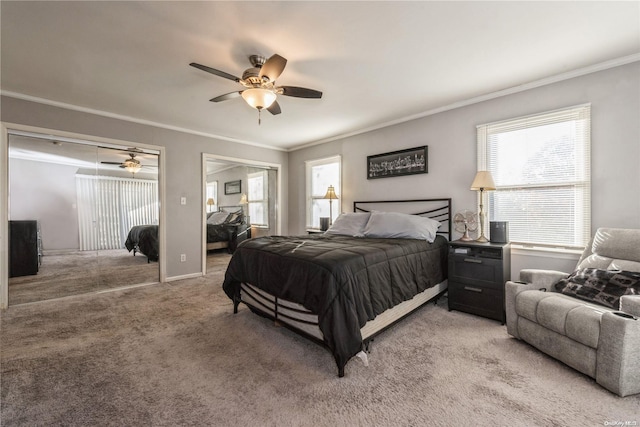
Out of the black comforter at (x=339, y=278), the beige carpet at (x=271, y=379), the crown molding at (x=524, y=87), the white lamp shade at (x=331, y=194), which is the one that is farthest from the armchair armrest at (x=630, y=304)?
the white lamp shade at (x=331, y=194)

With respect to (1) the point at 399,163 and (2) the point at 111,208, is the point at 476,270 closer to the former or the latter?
(1) the point at 399,163

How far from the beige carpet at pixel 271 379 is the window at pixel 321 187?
2.87 m

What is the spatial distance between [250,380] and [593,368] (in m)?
2.25

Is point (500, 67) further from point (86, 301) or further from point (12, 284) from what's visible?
point (12, 284)

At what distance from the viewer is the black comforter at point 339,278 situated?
1770 mm

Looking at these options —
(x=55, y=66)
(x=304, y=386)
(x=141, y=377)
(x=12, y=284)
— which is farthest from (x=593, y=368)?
(x=12, y=284)

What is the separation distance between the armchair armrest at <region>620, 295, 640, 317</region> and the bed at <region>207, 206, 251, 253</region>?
219 inches

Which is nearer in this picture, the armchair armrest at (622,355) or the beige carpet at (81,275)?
the armchair armrest at (622,355)

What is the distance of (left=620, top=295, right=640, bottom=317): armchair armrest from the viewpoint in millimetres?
1616

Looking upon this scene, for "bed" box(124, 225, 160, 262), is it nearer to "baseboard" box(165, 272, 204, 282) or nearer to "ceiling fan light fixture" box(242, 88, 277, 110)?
"baseboard" box(165, 272, 204, 282)

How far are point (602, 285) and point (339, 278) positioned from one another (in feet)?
6.51

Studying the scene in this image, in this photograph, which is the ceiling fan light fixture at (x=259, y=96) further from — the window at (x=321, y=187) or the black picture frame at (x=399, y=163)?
the window at (x=321, y=187)

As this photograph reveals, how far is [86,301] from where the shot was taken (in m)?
3.36

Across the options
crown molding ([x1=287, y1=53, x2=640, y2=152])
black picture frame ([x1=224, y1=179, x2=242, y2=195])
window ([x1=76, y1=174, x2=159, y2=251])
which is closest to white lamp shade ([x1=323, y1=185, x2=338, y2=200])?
crown molding ([x1=287, y1=53, x2=640, y2=152])
